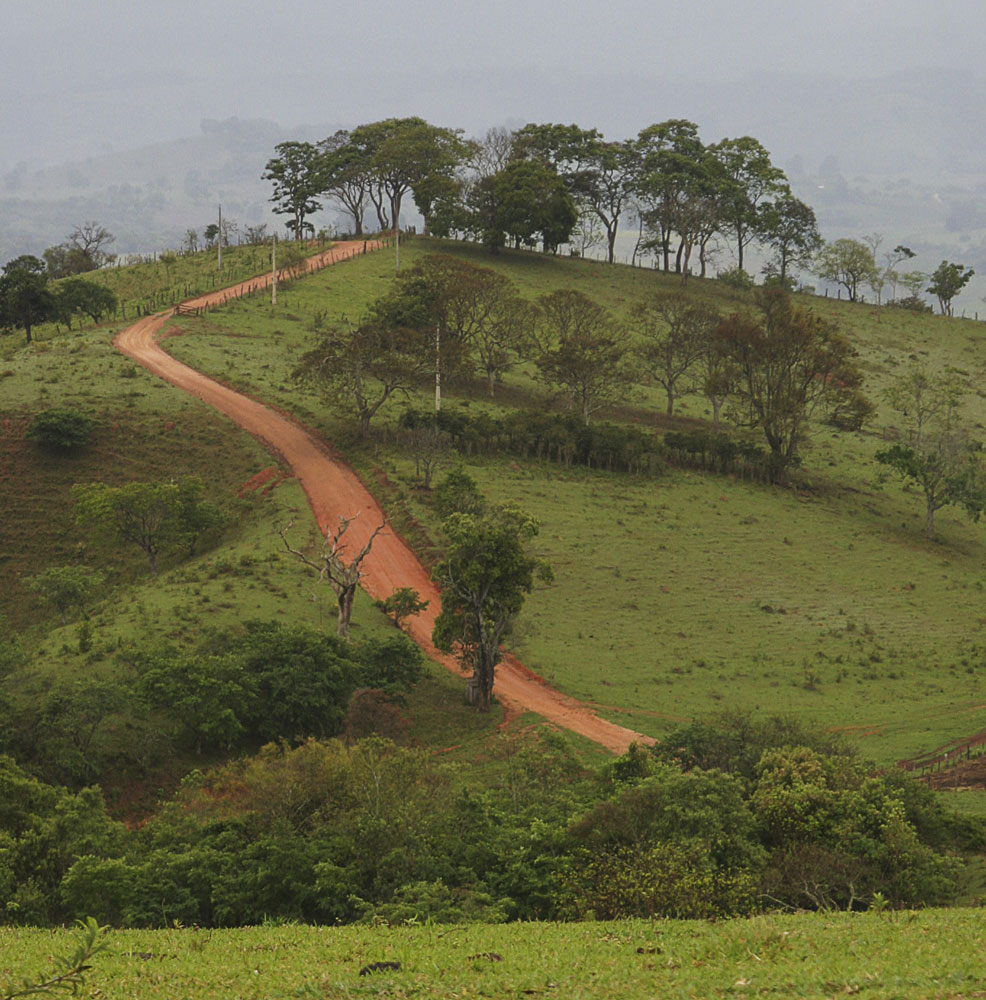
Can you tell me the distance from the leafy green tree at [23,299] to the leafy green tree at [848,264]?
84585 millimetres

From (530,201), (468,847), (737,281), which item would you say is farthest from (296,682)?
(737,281)

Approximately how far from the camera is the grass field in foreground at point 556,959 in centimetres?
1291

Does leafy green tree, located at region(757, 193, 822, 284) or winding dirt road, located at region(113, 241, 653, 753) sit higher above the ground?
leafy green tree, located at region(757, 193, 822, 284)

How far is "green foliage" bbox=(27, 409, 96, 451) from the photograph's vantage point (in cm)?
5434

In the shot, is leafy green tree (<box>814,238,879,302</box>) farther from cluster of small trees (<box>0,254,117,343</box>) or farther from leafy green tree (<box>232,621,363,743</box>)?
leafy green tree (<box>232,621,363,743</box>)

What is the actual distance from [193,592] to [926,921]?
30.8 m

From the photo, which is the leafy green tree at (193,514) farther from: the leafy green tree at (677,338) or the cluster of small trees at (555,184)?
the cluster of small trees at (555,184)

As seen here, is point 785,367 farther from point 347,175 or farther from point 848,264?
point 347,175

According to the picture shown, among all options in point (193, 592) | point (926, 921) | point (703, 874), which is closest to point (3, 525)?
point (193, 592)

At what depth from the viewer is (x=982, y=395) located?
89.8 meters

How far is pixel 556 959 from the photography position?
1427 centimetres

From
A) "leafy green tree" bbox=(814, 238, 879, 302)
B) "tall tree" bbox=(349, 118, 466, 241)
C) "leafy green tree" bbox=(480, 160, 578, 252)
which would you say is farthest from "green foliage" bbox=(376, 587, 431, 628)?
"leafy green tree" bbox=(814, 238, 879, 302)

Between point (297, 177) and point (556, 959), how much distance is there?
117165 mm

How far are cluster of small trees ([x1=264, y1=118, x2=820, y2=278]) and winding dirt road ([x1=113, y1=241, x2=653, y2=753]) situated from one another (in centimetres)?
3626
